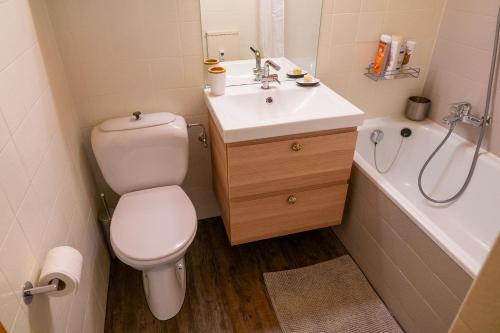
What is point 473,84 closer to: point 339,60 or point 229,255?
point 339,60

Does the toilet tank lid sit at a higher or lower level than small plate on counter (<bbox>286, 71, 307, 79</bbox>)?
lower

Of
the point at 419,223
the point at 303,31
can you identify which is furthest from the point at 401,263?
the point at 303,31

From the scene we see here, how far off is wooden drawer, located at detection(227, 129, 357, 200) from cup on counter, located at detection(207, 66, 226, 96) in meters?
0.40

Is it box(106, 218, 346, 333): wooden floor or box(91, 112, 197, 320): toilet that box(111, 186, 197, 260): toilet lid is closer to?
box(91, 112, 197, 320): toilet

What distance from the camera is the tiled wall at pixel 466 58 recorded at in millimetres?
1601

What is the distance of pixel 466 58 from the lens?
171 cm

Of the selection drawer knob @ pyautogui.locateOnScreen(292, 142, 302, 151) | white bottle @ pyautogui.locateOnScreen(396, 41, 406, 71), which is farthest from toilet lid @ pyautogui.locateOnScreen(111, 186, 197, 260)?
white bottle @ pyautogui.locateOnScreen(396, 41, 406, 71)

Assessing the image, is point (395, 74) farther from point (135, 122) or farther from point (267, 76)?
point (135, 122)

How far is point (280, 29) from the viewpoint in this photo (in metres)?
1.71

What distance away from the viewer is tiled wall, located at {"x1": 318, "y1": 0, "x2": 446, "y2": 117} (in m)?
1.73

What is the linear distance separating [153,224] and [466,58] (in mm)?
1778

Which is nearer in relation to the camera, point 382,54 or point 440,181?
point 382,54

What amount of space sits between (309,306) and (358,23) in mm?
1488

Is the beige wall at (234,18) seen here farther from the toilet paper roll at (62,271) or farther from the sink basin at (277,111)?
the toilet paper roll at (62,271)
